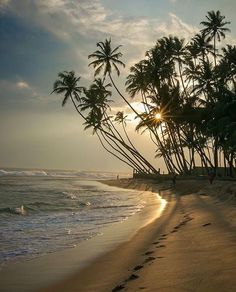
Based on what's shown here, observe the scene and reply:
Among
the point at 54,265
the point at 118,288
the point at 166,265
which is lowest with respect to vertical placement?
the point at 54,265

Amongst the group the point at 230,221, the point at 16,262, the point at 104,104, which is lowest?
the point at 16,262

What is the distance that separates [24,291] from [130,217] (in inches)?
403

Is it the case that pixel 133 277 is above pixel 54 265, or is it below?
above

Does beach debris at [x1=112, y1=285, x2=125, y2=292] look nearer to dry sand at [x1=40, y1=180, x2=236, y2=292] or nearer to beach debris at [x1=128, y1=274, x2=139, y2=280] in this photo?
dry sand at [x1=40, y1=180, x2=236, y2=292]

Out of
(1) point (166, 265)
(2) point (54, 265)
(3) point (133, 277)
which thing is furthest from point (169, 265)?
(2) point (54, 265)

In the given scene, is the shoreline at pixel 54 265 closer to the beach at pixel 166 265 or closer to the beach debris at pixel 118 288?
the beach at pixel 166 265

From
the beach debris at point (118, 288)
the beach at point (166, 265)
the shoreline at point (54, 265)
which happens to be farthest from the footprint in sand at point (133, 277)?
the shoreline at point (54, 265)

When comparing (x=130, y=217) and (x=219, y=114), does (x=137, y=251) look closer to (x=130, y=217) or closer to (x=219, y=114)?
(x=130, y=217)

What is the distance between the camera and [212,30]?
4150 centimetres

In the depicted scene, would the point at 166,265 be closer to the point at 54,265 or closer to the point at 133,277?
the point at 133,277

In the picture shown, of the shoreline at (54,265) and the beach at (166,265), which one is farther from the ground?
the beach at (166,265)

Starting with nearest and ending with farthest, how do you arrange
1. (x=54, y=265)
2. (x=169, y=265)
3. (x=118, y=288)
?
1. (x=118, y=288)
2. (x=169, y=265)
3. (x=54, y=265)

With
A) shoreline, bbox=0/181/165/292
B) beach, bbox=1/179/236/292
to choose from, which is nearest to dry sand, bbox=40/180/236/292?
beach, bbox=1/179/236/292

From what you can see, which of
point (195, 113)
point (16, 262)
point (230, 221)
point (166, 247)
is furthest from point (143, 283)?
point (195, 113)
